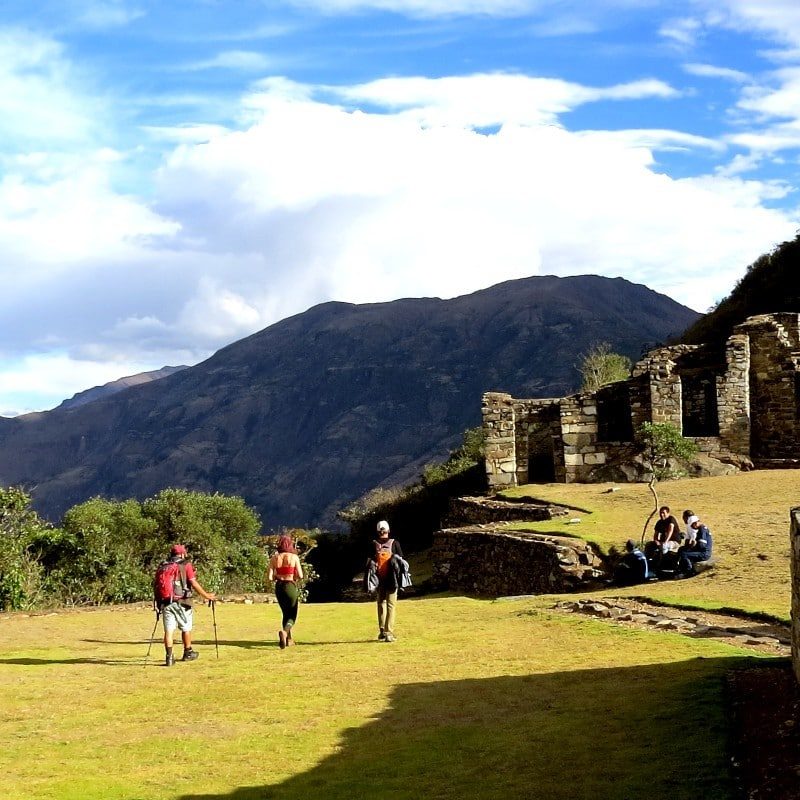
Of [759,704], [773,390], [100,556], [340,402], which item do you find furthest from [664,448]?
[340,402]

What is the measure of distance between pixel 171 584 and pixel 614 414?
27.5 m

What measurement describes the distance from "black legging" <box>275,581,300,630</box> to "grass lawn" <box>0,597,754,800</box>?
1.83ft

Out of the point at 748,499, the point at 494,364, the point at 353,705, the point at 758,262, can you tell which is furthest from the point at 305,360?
the point at 353,705

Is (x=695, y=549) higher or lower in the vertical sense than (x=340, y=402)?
lower

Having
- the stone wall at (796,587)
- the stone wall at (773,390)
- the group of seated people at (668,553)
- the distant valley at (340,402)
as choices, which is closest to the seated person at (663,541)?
the group of seated people at (668,553)

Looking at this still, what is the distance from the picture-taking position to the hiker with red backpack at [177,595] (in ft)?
51.7

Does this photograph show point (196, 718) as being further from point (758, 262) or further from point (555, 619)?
point (758, 262)

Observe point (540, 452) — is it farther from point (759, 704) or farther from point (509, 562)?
point (759, 704)

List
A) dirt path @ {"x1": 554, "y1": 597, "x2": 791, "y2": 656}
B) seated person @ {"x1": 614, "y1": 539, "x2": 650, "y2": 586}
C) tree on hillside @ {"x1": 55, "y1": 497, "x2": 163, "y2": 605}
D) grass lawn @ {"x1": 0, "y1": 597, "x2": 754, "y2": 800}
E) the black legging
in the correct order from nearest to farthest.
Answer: grass lawn @ {"x1": 0, "y1": 597, "x2": 754, "y2": 800} < dirt path @ {"x1": 554, "y1": 597, "x2": 791, "y2": 656} < the black legging < seated person @ {"x1": 614, "y1": 539, "x2": 650, "y2": 586} < tree on hillside @ {"x1": 55, "y1": 497, "x2": 163, "y2": 605}

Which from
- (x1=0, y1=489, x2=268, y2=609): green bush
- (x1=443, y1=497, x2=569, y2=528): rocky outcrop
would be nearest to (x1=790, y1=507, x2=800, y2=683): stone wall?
(x1=443, y1=497, x2=569, y2=528): rocky outcrop

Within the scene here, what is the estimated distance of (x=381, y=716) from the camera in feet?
37.4

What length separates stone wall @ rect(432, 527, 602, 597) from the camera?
924 inches

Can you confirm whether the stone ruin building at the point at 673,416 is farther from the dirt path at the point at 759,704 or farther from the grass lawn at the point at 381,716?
the dirt path at the point at 759,704

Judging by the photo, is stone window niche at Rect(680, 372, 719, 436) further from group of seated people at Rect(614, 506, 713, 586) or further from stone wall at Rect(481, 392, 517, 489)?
group of seated people at Rect(614, 506, 713, 586)
